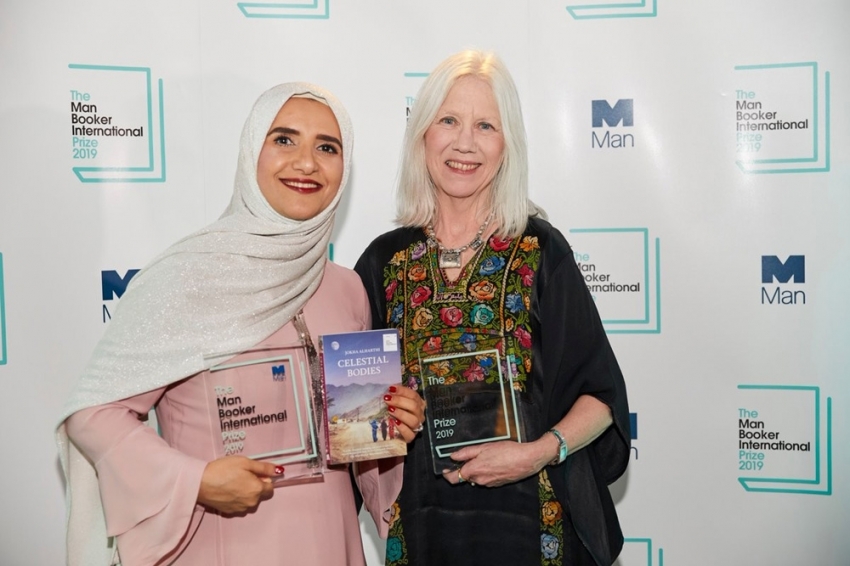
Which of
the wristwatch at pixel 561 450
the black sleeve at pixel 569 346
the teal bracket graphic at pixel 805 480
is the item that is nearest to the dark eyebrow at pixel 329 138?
the black sleeve at pixel 569 346

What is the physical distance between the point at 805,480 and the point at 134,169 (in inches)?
117

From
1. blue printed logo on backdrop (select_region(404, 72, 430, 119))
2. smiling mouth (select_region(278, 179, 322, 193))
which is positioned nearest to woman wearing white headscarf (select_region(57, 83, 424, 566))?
smiling mouth (select_region(278, 179, 322, 193))

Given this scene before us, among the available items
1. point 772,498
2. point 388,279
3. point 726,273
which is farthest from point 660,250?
point 388,279

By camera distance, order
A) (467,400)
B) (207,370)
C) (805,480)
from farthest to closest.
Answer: (805,480) → (467,400) → (207,370)

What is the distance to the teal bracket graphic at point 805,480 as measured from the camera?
3.02 metres

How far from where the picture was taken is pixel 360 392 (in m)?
1.78

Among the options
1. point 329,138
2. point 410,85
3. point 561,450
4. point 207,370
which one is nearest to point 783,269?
point 561,450

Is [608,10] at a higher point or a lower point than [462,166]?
higher

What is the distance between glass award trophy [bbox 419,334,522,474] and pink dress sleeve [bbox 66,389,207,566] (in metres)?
0.60

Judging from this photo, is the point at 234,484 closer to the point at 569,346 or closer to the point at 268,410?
the point at 268,410

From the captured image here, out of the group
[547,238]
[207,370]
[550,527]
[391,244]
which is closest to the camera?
[207,370]

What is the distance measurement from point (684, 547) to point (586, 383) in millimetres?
1450

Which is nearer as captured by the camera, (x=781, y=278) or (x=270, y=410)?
(x=270, y=410)

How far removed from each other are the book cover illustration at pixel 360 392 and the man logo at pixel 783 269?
6.18 feet
